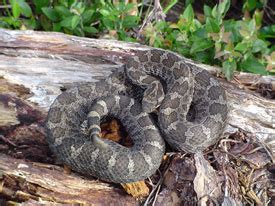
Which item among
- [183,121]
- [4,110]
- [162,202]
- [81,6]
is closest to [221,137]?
[183,121]

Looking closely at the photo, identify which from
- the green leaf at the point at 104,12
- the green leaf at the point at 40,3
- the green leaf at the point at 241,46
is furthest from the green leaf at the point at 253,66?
the green leaf at the point at 40,3

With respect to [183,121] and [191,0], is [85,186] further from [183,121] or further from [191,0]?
[191,0]

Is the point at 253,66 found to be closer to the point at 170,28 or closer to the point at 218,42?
the point at 218,42

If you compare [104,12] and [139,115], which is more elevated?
[104,12]

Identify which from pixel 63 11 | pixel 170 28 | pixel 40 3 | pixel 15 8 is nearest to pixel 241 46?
pixel 170 28

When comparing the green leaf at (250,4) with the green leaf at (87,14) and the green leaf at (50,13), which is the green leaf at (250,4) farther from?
the green leaf at (50,13)

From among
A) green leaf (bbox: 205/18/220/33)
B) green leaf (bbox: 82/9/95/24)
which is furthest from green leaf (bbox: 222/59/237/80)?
green leaf (bbox: 82/9/95/24)
